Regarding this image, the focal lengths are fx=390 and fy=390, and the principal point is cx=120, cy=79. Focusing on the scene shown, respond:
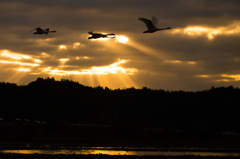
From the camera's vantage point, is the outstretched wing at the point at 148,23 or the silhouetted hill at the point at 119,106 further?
the silhouetted hill at the point at 119,106

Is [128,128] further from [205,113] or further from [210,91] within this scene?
[210,91]

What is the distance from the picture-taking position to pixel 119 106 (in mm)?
107562

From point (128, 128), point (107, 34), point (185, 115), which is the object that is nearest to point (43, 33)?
point (107, 34)

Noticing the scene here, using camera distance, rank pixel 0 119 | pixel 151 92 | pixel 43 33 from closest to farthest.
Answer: pixel 43 33
pixel 0 119
pixel 151 92

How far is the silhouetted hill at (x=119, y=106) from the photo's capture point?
91625 mm

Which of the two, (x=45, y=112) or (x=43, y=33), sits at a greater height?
(x=43, y=33)

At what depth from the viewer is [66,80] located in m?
128

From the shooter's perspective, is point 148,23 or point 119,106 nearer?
point 148,23

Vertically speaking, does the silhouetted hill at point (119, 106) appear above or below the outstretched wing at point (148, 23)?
below

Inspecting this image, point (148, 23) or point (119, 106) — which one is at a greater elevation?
point (148, 23)

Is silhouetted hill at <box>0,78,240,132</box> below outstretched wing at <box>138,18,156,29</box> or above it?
below

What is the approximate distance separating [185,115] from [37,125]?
38.1 metres

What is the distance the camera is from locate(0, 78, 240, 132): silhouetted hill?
301ft

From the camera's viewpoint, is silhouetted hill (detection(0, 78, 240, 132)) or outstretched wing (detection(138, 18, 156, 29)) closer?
outstretched wing (detection(138, 18, 156, 29))
